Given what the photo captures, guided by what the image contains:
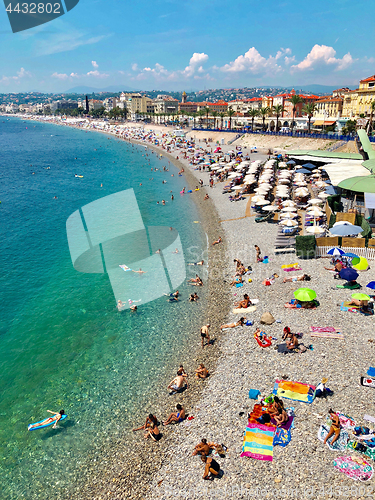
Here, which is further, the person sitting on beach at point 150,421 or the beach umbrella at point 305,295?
the beach umbrella at point 305,295

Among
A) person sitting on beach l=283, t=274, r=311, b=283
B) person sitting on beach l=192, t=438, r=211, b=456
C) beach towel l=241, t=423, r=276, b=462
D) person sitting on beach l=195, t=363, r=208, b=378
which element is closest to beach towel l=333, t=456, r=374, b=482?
beach towel l=241, t=423, r=276, b=462

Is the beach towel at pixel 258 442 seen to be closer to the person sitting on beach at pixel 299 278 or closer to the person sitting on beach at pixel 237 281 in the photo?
the person sitting on beach at pixel 299 278

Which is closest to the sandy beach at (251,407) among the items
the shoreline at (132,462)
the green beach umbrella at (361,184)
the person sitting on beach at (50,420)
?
the shoreline at (132,462)

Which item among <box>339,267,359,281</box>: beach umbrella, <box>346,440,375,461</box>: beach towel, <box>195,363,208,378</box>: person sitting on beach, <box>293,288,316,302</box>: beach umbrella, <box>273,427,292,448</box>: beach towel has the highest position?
<box>339,267,359,281</box>: beach umbrella

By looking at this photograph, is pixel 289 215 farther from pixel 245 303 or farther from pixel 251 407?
pixel 251 407

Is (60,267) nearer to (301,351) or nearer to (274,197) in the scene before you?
(301,351)

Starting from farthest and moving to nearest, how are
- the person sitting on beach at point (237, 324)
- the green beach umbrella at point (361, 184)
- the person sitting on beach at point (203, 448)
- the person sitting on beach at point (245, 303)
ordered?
the green beach umbrella at point (361, 184) < the person sitting on beach at point (245, 303) < the person sitting on beach at point (237, 324) < the person sitting on beach at point (203, 448)

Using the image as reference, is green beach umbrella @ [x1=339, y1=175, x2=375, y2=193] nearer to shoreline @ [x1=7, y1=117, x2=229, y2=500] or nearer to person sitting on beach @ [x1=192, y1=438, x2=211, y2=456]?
shoreline @ [x1=7, y1=117, x2=229, y2=500]

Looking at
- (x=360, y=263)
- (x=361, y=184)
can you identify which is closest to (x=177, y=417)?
(x=360, y=263)
